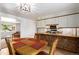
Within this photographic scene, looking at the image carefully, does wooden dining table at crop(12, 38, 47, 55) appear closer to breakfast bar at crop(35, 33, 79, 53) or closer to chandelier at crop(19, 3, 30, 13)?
breakfast bar at crop(35, 33, 79, 53)

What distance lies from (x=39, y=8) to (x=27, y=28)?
1.54 ft

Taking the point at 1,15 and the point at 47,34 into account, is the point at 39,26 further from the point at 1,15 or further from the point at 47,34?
the point at 1,15

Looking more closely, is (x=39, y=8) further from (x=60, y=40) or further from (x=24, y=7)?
(x=60, y=40)

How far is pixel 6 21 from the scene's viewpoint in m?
1.41

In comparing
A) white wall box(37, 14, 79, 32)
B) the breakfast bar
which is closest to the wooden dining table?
the breakfast bar

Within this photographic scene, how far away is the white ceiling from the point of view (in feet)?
4.54

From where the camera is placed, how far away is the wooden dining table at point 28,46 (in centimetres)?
136

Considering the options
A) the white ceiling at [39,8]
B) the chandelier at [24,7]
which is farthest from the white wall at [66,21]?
the chandelier at [24,7]

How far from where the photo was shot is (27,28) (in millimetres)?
1637

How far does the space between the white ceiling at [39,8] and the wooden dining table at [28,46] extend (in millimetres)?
563

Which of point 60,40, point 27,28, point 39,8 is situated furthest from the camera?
point 60,40

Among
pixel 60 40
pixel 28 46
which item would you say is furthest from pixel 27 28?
pixel 60 40

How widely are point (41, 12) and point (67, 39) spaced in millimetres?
883

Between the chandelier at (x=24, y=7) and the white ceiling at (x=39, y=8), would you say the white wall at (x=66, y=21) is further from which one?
the chandelier at (x=24, y=7)
